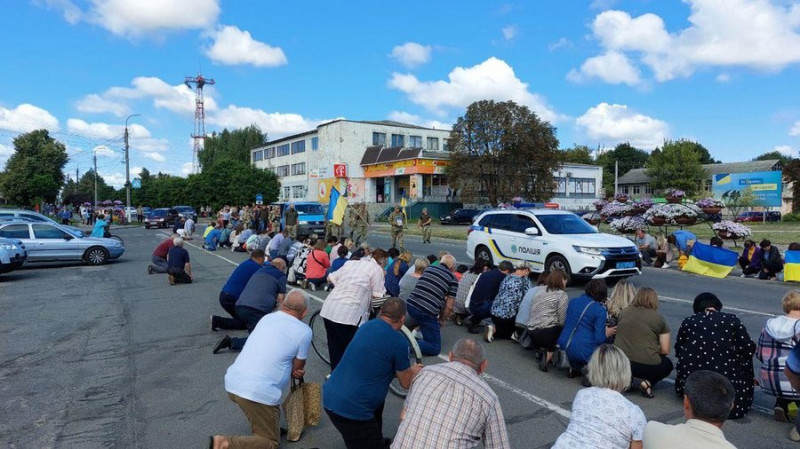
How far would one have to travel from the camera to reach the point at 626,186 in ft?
292

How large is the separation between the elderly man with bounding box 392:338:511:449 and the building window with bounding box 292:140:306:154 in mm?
70406

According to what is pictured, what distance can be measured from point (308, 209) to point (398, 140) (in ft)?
135

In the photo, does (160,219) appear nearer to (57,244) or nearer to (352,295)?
(57,244)

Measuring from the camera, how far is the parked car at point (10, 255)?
14883 mm

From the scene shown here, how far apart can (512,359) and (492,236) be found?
25.0ft

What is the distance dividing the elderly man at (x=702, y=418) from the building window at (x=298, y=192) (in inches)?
2769

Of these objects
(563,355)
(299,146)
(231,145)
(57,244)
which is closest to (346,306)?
(563,355)

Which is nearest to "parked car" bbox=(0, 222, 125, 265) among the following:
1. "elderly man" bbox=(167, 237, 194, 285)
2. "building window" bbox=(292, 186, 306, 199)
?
"elderly man" bbox=(167, 237, 194, 285)

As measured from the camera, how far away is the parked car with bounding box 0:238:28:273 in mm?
14883

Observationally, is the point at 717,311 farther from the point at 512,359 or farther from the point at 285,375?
the point at 285,375

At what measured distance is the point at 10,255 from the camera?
15070 millimetres

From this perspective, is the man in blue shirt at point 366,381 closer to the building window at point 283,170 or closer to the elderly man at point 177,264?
the elderly man at point 177,264

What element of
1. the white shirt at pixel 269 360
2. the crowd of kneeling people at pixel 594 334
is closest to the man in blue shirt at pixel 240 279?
the crowd of kneeling people at pixel 594 334

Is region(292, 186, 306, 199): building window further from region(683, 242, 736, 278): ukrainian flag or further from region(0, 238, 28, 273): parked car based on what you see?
region(683, 242, 736, 278): ukrainian flag
